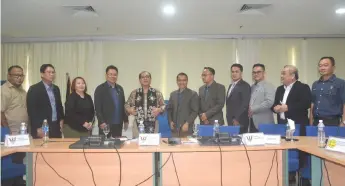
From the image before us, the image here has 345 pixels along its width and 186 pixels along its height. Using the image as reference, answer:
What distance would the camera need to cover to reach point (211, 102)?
12.0ft

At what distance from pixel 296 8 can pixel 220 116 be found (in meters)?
1.94

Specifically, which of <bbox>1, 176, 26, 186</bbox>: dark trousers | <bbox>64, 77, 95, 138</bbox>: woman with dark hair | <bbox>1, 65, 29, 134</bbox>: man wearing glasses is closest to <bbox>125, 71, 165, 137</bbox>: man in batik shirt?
<bbox>64, 77, 95, 138</bbox>: woman with dark hair

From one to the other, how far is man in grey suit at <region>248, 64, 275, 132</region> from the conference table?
1112mm

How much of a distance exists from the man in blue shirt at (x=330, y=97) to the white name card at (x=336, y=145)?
1.26 metres

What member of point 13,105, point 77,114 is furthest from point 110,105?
point 13,105

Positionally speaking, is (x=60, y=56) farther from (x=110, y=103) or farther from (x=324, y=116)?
(x=324, y=116)

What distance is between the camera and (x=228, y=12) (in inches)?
154

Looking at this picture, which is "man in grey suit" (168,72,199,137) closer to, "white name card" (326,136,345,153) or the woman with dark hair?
the woman with dark hair

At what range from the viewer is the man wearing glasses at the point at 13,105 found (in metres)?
3.26

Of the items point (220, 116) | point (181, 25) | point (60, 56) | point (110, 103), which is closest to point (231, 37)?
point (181, 25)

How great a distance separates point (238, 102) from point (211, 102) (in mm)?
378

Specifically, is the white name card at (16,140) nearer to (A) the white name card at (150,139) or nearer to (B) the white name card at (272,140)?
(A) the white name card at (150,139)

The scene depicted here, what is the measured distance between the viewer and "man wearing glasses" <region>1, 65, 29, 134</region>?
326cm

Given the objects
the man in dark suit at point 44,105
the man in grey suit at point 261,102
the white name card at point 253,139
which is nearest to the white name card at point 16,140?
the man in dark suit at point 44,105
